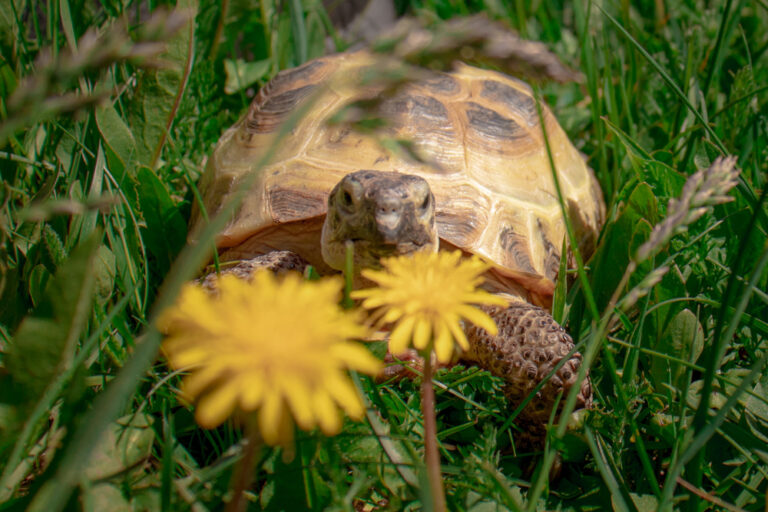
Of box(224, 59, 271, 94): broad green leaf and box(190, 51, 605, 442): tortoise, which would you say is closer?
box(190, 51, 605, 442): tortoise

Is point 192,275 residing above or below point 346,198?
above

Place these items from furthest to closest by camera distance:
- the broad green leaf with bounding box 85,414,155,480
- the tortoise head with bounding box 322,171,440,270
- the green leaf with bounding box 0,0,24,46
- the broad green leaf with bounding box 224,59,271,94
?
1. the broad green leaf with bounding box 224,59,271,94
2. the green leaf with bounding box 0,0,24,46
3. the tortoise head with bounding box 322,171,440,270
4. the broad green leaf with bounding box 85,414,155,480

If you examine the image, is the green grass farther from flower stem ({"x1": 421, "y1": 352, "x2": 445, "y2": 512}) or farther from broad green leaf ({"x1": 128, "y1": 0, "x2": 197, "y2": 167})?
flower stem ({"x1": 421, "y1": 352, "x2": 445, "y2": 512})

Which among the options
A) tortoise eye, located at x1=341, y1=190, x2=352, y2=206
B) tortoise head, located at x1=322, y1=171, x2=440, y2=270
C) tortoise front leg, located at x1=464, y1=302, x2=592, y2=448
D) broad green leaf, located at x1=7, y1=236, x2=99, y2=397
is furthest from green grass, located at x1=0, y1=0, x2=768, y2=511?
tortoise eye, located at x1=341, y1=190, x2=352, y2=206

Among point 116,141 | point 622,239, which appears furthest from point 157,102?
point 622,239

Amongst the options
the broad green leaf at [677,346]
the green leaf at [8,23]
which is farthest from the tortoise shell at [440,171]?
the green leaf at [8,23]

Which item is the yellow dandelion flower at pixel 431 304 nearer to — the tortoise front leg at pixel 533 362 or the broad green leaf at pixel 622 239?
the tortoise front leg at pixel 533 362

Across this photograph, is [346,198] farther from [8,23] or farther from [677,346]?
[8,23]
